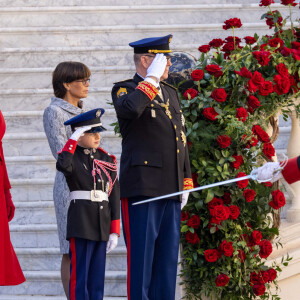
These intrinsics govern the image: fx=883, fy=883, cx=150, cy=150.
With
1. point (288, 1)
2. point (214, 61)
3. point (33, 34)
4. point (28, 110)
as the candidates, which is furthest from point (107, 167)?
point (33, 34)

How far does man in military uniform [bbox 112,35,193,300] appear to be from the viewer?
461 centimetres

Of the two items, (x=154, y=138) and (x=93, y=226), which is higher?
(x=154, y=138)

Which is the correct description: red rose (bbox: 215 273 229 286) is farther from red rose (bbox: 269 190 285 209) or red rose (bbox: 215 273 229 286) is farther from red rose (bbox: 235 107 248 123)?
red rose (bbox: 235 107 248 123)

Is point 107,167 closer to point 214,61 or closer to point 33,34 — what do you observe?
point 214,61

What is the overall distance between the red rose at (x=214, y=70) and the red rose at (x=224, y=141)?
40 cm

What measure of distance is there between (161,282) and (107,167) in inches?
28.6

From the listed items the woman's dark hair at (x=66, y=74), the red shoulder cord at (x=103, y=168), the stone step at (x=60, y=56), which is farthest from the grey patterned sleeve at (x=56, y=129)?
the stone step at (x=60, y=56)

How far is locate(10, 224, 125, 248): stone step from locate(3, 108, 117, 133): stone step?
3.77 ft

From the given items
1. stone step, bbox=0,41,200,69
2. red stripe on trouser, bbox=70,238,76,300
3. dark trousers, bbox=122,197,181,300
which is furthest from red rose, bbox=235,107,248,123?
stone step, bbox=0,41,200,69

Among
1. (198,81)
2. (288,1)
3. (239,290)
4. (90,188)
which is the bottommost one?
(239,290)

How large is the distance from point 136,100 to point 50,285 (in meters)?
2.02

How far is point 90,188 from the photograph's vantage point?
4.84 meters

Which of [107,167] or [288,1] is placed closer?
[107,167]

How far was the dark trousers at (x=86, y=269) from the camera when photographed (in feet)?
15.7
